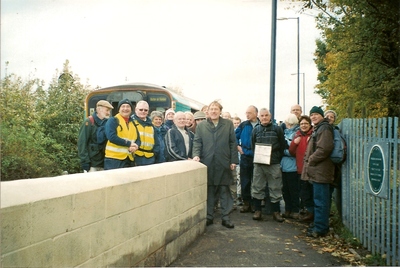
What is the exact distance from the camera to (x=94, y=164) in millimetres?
6828

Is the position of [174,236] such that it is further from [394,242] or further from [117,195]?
[394,242]

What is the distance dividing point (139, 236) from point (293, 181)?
4533 millimetres

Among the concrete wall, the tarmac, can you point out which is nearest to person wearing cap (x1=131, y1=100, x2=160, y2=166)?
the concrete wall

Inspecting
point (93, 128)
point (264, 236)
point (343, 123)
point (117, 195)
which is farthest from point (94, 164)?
point (343, 123)

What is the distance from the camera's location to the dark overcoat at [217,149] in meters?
7.11

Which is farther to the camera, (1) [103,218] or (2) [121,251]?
(2) [121,251]

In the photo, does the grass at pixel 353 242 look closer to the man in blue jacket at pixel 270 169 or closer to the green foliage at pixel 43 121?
the man in blue jacket at pixel 270 169

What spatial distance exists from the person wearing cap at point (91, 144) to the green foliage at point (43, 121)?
213cm

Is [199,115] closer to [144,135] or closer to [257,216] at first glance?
[257,216]

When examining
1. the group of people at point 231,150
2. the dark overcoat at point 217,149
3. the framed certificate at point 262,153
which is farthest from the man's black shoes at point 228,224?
the framed certificate at point 262,153

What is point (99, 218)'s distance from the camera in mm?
3447

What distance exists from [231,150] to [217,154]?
0.83 feet

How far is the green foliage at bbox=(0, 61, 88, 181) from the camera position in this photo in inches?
455

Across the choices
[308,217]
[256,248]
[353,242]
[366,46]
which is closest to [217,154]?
[256,248]
